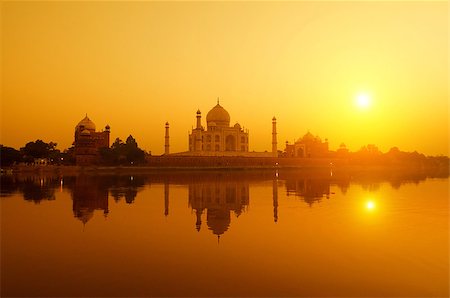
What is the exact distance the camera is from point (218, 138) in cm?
5344

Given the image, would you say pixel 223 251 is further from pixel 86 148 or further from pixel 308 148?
pixel 308 148

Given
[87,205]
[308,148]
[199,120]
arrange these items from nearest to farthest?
1. [87,205]
2. [199,120]
3. [308,148]

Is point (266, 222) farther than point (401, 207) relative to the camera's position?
No

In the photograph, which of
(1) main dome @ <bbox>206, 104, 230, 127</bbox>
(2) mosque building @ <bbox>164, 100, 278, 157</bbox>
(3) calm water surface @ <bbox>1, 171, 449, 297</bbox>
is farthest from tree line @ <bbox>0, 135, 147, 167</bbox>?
(3) calm water surface @ <bbox>1, 171, 449, 297</bbox>

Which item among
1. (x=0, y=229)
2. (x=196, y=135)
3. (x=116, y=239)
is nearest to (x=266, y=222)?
(x=116, y=239)

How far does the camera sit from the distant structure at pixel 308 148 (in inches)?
2457

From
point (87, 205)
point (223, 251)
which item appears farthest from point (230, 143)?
point (223, 251)

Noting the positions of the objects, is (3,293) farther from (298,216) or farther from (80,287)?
(298,216)

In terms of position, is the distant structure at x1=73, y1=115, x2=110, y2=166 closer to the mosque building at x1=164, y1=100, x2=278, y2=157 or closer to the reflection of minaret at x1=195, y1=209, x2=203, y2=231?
the mosque building at x1=164, y1=100, x2=278, y2=157

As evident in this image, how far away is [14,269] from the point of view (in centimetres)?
594

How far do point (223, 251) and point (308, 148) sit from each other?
5728 cm

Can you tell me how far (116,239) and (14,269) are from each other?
2.22 metres

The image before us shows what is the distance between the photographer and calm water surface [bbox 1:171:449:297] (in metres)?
5.32

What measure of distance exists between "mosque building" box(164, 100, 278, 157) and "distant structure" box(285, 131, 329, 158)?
7.96m
